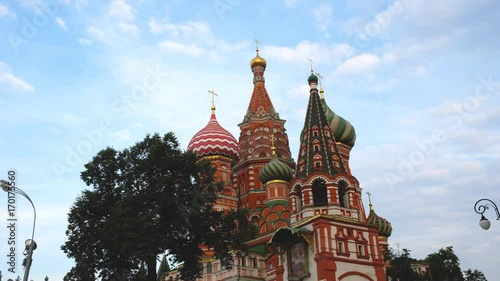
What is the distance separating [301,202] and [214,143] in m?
18.1

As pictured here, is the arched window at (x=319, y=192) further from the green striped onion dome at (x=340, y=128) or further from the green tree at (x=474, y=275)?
the green tree at (x=474, y=275)

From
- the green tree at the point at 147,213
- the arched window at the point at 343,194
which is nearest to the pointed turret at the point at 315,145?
the arched window at the point at 343,194

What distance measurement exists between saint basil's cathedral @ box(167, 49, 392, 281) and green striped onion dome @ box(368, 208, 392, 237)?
0.08 m

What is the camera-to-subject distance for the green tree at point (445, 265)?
4800 centimetres

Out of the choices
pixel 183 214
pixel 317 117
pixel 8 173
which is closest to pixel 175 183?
pixel 183 214

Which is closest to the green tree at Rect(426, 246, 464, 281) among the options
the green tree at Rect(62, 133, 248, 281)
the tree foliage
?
the tree foliage

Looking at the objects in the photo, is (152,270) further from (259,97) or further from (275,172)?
(259,97)

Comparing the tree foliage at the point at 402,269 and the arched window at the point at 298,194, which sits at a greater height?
the arched window at the point at 298,194

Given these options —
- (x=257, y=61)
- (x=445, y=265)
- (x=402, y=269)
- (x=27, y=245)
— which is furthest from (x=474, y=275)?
(x=27, y=245)

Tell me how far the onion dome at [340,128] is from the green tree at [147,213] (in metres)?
19.8

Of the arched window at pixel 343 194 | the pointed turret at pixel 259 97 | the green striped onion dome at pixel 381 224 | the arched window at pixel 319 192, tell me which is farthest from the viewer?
the pointed turret at pixel 259 97

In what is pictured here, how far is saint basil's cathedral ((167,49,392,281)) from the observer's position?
29734 mm

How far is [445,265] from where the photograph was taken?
50094 millimetres

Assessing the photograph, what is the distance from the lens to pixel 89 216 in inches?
976
